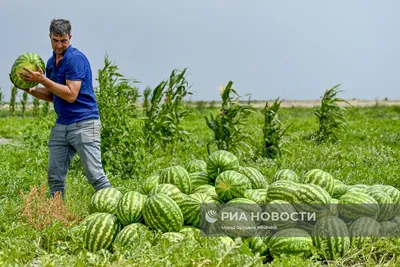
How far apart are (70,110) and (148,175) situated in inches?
98.6

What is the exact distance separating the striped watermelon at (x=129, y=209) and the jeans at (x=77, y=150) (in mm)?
1357

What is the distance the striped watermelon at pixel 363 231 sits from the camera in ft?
15.0

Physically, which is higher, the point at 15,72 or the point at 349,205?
the point at 15,72

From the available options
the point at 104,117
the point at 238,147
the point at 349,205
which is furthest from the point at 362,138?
the point at 349,205

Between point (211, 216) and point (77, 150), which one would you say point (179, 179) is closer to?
point (211, 216)

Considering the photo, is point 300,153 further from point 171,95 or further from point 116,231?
point 116,231

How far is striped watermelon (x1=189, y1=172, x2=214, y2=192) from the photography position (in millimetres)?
5383

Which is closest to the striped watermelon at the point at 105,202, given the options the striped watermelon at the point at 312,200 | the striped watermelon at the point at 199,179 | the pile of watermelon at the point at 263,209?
the pile of watermelon at the point at 263,209

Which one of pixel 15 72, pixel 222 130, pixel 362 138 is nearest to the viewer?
pixel 15 72

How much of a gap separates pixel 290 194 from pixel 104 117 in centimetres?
402

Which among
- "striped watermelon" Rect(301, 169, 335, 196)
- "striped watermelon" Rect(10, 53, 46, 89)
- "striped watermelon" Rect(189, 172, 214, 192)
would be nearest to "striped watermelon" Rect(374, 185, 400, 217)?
"striped watermelon" Rect(301, 169, 335, 196)

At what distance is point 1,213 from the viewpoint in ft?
17.5

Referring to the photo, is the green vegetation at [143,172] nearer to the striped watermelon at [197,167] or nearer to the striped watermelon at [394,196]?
the striped watermelon at [394,196]

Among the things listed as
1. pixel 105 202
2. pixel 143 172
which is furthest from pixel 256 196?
pixel 143 172
